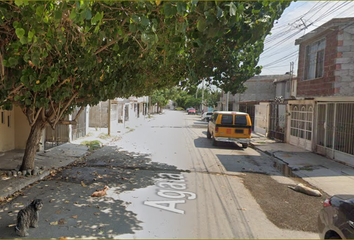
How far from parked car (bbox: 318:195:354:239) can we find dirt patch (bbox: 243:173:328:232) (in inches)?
46.9

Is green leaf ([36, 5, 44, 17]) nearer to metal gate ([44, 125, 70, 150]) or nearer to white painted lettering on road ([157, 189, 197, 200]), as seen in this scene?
white painted lettering on road ([157, 189, 197, 200])

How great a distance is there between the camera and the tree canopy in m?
3.96

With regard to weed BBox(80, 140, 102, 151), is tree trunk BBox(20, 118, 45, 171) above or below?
above

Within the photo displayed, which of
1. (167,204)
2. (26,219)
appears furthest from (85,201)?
(167,204)

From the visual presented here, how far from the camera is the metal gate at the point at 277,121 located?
1795cm

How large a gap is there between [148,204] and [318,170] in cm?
698

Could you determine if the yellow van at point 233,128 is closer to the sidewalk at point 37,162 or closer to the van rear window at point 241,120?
the van rear window at point 241,120

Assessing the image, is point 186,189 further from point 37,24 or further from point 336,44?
point 336,44

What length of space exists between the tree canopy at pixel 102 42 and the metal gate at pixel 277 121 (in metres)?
9.52

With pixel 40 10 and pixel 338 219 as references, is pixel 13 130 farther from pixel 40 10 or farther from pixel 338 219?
pixel 338 219

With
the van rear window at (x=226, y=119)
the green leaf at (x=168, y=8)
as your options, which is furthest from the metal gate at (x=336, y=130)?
the green leaf at (x=168, y=8)

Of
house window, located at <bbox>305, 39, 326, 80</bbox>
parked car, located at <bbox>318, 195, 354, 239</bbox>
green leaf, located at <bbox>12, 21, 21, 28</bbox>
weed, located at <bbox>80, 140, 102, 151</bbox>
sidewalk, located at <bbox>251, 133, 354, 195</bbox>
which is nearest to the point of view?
parked car, located at <bbox>318, 195, 354, 239</bbox>

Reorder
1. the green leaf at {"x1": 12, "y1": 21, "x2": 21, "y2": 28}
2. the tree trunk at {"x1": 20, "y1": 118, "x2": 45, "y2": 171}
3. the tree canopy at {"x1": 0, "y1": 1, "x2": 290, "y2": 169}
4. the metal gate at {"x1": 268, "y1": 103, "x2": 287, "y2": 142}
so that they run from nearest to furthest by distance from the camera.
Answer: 1. the tree canopy at {"x1": 0, "y1": 1, "x2": 290, "y2": 169}
2. the green leaf at {"x1": 12, "y1": 21, "x2": 21, "y2": 28}
3. the tree trunk at {"x1": 20, "y1": 118, "x2": 45, "y2": 171}
4. the metal gate at {"x1": 268, "y1": 103, "x2": 287, "y2": 142}

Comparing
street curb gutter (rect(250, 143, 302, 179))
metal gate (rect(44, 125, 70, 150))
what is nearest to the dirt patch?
street curb gutter (rect(250, 143, 302, 179))
